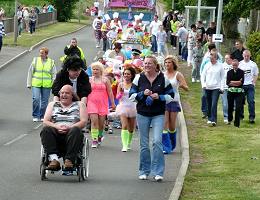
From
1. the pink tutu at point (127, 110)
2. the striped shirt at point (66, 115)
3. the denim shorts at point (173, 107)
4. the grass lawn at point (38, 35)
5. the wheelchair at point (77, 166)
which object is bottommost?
the grass lawn at point (38, 35)

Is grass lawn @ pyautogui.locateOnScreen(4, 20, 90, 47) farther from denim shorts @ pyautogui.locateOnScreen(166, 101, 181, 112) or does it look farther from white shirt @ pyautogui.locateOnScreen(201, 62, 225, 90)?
denim shorts @ pyautogui.locateOnScreen(166, 101, 181, 112)

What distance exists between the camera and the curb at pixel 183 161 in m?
12.8

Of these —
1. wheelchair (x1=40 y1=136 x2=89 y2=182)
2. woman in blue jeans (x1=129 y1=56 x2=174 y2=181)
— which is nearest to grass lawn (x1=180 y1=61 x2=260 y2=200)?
woman in blue jeans (x1=129 y1=56 x2=174 y2=181)

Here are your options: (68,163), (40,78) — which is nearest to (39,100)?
(40,78)

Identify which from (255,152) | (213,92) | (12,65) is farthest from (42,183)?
(12,65)

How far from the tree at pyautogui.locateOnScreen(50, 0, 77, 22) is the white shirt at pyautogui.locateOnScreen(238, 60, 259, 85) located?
175 ft

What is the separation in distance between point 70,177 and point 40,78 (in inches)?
339

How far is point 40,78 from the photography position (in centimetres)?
2269

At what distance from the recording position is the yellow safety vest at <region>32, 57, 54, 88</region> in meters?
22.6

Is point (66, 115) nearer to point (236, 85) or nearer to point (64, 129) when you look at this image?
point (64, 129)

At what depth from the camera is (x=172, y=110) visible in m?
17.0

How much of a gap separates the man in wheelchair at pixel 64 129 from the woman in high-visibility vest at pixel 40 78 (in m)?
8.61

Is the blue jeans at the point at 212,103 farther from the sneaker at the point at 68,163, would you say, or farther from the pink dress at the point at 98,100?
the sneaker at the point at 68,163

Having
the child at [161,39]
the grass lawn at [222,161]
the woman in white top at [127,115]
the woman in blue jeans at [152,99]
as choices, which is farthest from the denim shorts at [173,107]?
the child at [161,39]
